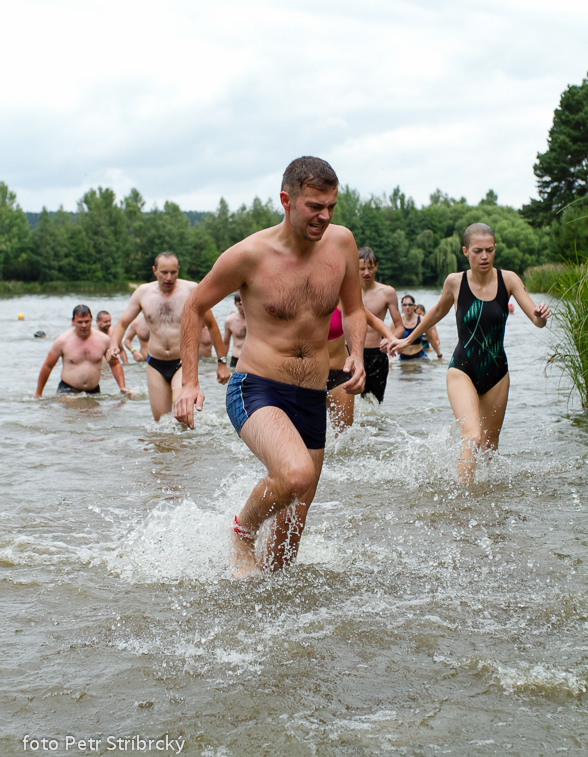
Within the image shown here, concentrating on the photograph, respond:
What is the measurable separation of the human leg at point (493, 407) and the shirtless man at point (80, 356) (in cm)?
609

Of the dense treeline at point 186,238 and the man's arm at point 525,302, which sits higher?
the dense treeline at point 186,238

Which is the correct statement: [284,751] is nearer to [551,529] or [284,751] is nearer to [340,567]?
[340,567]

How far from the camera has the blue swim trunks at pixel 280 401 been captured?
3.94m

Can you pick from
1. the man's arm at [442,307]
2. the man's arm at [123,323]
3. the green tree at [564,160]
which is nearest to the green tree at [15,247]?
the green tree at [564,160]

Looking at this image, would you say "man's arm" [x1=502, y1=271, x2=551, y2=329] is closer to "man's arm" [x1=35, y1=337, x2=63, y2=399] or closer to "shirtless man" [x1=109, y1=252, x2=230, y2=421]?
"shirtless man" [x1=109, y1=252, x2=230, y2=421]

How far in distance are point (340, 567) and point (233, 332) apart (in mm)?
8525

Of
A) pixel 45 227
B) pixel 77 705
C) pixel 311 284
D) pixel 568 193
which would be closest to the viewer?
pixel 77 705

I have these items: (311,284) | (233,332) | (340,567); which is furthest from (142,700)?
(233,332)

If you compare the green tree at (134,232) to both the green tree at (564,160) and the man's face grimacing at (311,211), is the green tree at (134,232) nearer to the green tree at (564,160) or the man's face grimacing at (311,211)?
the green tree at (564,160)

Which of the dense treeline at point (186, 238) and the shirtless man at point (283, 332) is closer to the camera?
the shirtless man at point (283, 332)

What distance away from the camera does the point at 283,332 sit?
3982mm

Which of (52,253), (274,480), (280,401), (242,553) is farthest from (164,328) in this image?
(52,253)

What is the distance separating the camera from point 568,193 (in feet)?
180

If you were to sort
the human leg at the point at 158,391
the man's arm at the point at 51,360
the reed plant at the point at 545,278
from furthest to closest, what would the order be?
the man's arm at the point at 51,360 < the reed plant at the point at 545,278 < the human leg at the point at 158,391
